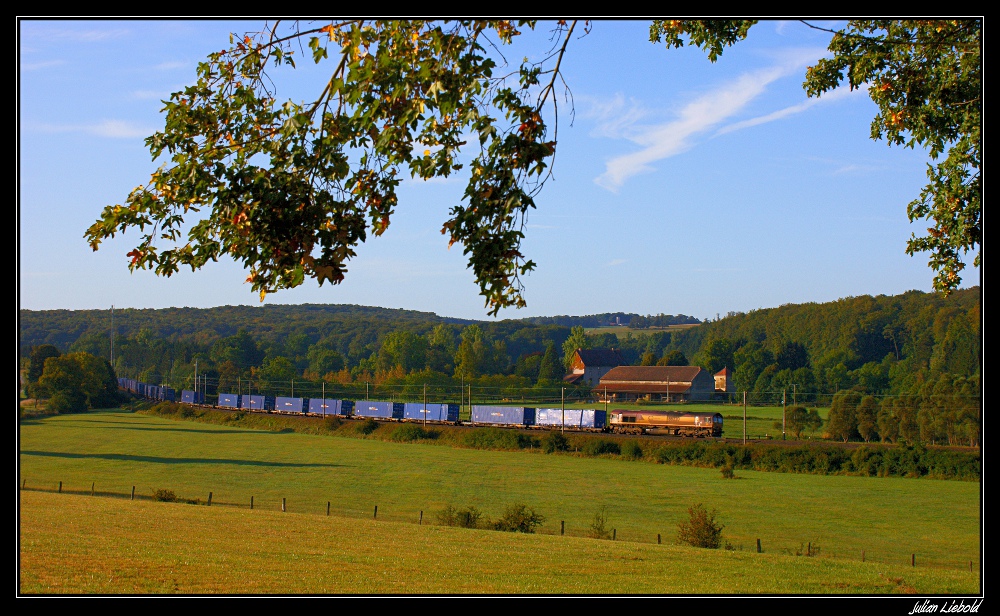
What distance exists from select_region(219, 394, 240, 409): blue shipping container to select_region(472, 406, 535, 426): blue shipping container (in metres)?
38.1

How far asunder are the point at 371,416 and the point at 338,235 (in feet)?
268

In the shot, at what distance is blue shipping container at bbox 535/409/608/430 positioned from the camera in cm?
7189

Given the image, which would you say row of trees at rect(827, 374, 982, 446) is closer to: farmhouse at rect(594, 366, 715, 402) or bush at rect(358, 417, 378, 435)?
bush at rect(358, 417, 378, 435)

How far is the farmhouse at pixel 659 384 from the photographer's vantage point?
377 ft

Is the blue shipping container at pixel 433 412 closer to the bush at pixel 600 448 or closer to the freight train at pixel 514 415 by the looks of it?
the freight train at pixel 514 415

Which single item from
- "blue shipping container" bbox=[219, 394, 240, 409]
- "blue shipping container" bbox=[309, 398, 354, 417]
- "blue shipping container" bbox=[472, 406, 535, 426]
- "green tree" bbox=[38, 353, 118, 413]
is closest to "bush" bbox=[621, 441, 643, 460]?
"blue shipping container" bbox=[472, 406, 535, 426]

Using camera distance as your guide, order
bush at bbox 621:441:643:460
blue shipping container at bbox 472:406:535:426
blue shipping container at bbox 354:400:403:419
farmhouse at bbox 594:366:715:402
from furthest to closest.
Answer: farmhouse at bbox 594:366:715:402 → blue shipping container at bbox 354:400:403:419 → blue shipping container at bbox 472:406:535:426 → bush at bbox 621:441:643:460

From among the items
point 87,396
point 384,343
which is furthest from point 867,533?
point 384,343

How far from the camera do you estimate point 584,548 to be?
1995 centimetres

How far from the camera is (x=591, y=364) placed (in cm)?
15012

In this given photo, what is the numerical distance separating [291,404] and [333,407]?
22.9ft

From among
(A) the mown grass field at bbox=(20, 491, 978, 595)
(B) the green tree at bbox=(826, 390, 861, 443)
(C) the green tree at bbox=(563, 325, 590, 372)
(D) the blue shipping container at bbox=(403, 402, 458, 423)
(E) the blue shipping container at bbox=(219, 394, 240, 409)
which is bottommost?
(E) the blue shipping container at bbox=(219, 394, 240, 409)

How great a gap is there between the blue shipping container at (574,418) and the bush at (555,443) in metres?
7.79

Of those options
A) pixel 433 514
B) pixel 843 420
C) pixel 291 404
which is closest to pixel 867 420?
pixel 843 420
